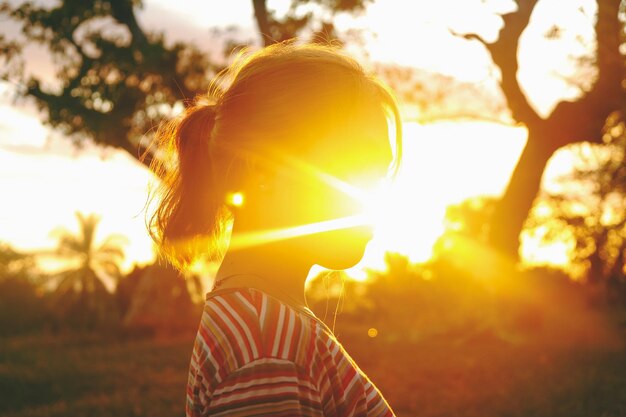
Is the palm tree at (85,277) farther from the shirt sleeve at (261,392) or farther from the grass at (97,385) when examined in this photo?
the shirt sleeve at (261,392)

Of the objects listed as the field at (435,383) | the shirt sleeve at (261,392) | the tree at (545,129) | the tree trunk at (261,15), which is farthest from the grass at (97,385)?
the shirt sleeve at (261,392)

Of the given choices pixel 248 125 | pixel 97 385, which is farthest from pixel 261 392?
pixel 97 385

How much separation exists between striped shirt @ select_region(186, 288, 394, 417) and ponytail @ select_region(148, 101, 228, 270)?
35cm

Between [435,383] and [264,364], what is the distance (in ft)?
31.5

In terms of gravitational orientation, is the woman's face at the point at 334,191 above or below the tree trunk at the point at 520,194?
below

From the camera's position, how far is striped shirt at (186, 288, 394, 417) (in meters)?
1.10

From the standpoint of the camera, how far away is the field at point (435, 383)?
8500 mm

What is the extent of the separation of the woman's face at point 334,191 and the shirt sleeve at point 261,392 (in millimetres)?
373

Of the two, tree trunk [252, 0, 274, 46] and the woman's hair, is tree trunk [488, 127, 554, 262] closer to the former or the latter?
tree trunk [252, 0, 274, 46]

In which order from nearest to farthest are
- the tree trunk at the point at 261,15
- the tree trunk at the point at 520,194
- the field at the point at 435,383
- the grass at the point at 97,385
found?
1. the field at the point at 435,383
2. the grass at the point at 97,385
3. the tree trunk at the point at 261,15
4. the tree trunk at the point at 520,194

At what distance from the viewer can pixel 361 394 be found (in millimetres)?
1378

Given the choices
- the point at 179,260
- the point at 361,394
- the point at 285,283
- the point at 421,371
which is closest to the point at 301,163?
the point at 285,283

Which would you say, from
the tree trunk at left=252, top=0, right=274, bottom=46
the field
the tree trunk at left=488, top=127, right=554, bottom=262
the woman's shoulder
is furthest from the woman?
the tree trunk at left=488, top=127, right=554, bottom=262

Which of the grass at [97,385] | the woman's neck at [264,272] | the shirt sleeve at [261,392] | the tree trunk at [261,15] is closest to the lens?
the shirt sleeve at [261,392]
